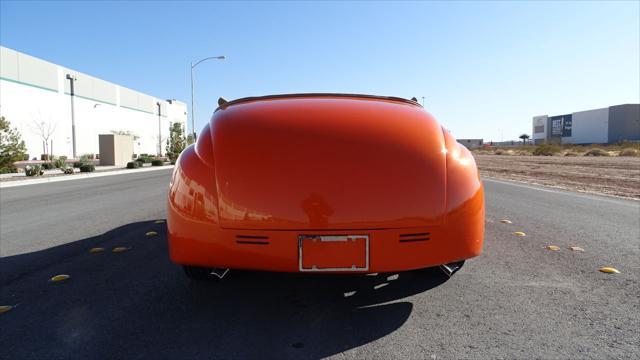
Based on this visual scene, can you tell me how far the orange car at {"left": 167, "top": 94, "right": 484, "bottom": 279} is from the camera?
2.30m

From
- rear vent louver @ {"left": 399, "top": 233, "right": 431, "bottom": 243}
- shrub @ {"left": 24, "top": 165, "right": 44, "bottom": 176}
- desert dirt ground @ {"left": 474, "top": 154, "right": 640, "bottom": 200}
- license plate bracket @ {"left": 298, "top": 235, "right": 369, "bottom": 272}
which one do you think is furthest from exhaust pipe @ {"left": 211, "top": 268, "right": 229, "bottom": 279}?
shrub @ {"left": 24, "top": 165, "right": 44, "bottom": 176}

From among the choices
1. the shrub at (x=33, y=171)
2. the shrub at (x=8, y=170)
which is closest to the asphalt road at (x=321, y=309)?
the shrub at (x=33, y=171)

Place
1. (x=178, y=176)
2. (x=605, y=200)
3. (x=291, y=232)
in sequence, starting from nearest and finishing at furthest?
(x=291, y=232) → (x=178, y=176) → (x=605, y=200)

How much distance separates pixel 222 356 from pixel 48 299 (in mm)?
1603

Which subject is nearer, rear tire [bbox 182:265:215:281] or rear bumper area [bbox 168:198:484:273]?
rear bumper area [bbox 168:198:484:273]

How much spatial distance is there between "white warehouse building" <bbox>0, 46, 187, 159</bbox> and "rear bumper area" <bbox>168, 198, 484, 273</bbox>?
156 feet

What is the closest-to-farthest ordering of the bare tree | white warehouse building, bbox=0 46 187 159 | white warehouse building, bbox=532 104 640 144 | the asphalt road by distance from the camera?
the asphalt road, white warehouse building, bbox=0 46 187 159, the bare tree, white warehouse building, bbox=532 104 640 144

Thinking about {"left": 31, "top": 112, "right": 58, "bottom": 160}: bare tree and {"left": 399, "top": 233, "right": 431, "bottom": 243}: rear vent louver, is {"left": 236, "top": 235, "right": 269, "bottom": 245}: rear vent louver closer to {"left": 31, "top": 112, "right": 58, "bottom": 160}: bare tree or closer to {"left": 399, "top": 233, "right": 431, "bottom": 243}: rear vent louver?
{"left": 399, "top": 233, "right": 431, "bottom": 243}: rear vent louver

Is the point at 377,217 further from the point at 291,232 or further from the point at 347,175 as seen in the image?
the point at 291,232

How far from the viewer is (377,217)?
7.62ft

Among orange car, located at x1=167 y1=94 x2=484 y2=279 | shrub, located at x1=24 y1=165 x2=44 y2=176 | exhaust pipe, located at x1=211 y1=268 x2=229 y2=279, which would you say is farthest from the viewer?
shrub, located at x1=24 y1=165 x2=44 y2=176

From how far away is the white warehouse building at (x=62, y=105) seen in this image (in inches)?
1665

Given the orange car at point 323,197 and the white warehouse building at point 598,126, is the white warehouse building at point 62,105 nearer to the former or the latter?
the orange car at point 323,197

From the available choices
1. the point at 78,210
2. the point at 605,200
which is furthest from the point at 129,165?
the point at 605,200
